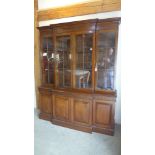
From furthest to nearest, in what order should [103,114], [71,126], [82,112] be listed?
[71,126], [82,112], [103,114]

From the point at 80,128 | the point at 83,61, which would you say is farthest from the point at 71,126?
the point at 83,61

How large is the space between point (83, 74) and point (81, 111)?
736mm

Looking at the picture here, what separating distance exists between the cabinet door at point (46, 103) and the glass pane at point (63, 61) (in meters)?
0.44

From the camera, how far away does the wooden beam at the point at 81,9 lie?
122 inches

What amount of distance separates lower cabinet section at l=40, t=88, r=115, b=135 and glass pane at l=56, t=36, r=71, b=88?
29 centimetres

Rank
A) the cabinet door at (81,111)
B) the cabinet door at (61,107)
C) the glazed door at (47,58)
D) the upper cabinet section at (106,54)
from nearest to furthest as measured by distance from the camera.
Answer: the upper cabinet section at (106,54), the cabinet door at (81,111), the cabinet door at (61,107), the glazed door at (47,58)

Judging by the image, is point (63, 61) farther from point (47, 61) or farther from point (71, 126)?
point (71, 126)

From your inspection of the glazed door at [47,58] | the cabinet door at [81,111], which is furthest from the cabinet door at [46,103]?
the cabinet door at [81,111]

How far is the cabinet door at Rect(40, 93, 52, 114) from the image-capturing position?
11.5ft

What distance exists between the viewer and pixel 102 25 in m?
2.82

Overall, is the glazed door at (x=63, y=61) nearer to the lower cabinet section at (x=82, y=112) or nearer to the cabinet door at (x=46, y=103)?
the lower cabinet section at (x=82, y=112)

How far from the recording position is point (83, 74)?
311 centimetres
